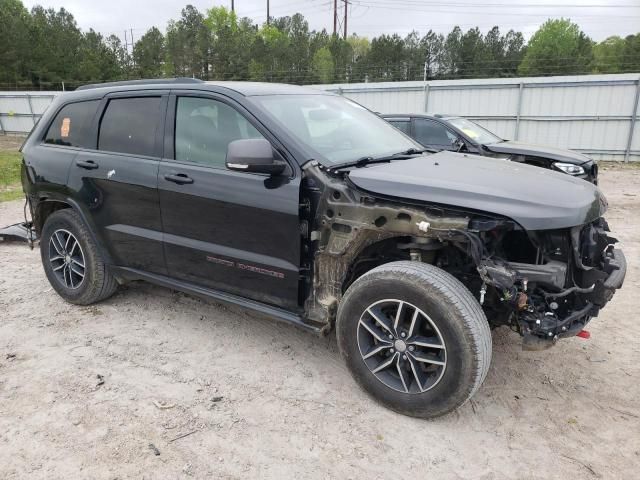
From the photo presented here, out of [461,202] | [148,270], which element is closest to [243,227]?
[148,270]

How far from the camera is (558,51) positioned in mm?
52250

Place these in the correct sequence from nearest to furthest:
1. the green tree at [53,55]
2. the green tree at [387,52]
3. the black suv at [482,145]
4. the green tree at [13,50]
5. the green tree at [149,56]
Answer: the black suv at [482,145] → the green tree at [13,50] → the green tree at [53,55] → the green tree at [149,56] → the green tree at [387,52]

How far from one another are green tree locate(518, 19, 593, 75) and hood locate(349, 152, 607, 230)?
102 feet

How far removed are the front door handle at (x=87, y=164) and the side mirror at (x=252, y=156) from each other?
1.58 meters

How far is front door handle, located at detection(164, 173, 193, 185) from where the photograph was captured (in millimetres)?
3391

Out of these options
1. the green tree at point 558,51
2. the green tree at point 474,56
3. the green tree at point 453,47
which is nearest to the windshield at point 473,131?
the green tree at point 558,51

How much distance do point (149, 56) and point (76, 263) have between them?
5155 centimetres

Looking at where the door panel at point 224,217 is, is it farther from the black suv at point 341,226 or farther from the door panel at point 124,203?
the door panel at point 124,203

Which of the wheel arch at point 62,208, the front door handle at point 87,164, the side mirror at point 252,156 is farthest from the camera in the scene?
the wheel arch at point 62,208

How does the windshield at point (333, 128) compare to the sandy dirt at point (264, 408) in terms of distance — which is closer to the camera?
the sandy dirt at point (264, 408)

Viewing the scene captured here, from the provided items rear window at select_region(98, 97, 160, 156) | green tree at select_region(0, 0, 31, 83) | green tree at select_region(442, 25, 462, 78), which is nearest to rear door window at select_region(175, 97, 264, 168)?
rear window at select_region(98, 97, 160, 156)

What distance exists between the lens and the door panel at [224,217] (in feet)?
10.1

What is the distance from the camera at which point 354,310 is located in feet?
9.39

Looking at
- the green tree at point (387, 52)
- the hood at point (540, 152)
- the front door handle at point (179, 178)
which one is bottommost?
the hood at point (540, 152)
